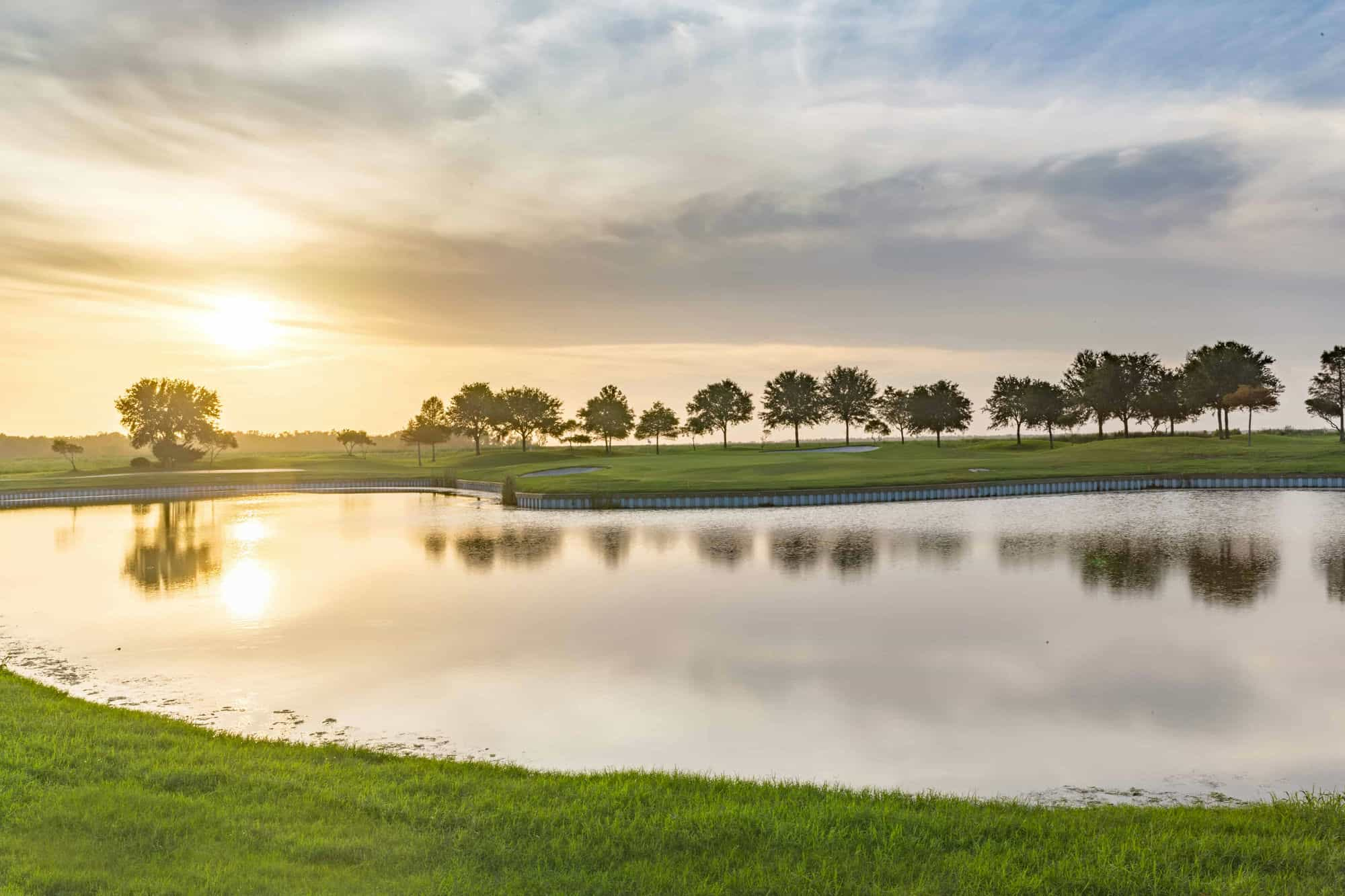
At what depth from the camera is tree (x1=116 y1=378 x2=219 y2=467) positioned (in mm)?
125312

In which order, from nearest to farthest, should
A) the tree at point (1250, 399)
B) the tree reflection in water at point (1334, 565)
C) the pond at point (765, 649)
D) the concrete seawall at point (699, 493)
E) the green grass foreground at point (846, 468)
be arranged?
the pond at point (765, 649) < the tree reflection in water at point (1334, 565) < the concrete seawall at point (699, 493) < the green grass foreground at point (846, 468) < the tree at point (1250, 399)

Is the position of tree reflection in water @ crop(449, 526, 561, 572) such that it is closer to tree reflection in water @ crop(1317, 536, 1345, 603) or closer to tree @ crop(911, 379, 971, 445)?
tree reflection in water @ crop(1317, 536, 1345, 603)

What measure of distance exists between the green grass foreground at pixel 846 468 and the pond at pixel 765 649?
2461 cm

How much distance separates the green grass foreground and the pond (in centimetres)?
2461

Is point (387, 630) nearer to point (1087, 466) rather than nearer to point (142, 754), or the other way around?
point (142, 754)

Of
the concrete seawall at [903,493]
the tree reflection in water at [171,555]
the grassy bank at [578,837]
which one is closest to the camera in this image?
the grassy bank at [578,837]

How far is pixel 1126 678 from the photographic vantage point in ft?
54.9

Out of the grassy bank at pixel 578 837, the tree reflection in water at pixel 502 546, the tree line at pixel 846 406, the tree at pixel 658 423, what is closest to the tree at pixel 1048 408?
the tree line at pixel 846 406

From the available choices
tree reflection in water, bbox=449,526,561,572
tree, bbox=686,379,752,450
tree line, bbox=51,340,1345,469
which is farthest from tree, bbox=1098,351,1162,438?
tree reflection in water, bbox=449,526,561,572

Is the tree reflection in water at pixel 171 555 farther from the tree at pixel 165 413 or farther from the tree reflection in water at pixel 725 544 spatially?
the tree at pixel 165 413

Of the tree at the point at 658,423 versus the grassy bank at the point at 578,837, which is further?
the tree at the point at 658,423

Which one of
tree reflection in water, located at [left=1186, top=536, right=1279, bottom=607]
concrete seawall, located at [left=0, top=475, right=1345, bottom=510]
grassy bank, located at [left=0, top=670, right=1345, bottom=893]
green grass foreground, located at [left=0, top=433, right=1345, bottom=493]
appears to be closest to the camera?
grassy bank, located at [left=0, top=670, right=1345, bottom=893]

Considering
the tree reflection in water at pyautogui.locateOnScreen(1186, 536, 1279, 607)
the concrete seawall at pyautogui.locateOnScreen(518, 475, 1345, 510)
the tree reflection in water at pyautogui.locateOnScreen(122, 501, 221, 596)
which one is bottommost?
the tree reflection in water at pyautogui.locateOnScreen(1186, 536, 1279, 607)

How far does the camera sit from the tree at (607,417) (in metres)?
142
